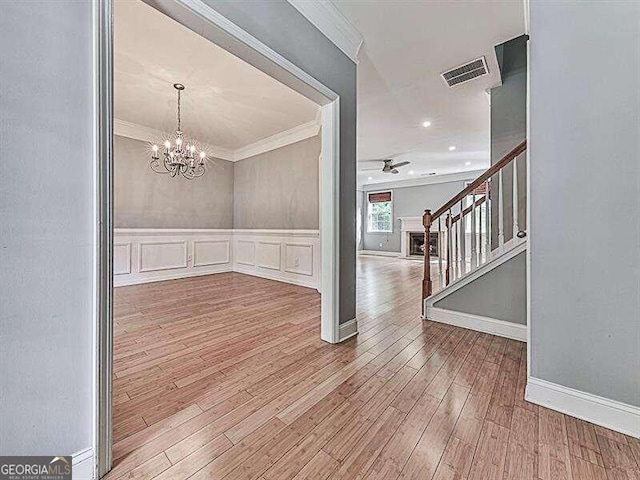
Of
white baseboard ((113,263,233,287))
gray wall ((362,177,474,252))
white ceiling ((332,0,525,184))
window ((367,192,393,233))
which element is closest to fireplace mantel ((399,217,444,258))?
gray wall ((362,177,474,252))

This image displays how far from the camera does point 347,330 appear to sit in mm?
2436

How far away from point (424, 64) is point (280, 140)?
9.30 feet

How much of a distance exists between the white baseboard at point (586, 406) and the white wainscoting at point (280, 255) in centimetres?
313

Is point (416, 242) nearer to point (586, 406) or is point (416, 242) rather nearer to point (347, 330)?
point (347, 330)

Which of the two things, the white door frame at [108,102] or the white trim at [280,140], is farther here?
the white trim at [280,140]

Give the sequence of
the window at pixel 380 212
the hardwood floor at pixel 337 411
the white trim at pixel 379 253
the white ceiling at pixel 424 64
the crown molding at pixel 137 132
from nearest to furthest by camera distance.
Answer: the hardwood floor at pixel 337 411
the white ceiling at pixel 424 64
the crown molding at pixel 137 132
the white trim at pixel 379 253
the window at pixel 380 212

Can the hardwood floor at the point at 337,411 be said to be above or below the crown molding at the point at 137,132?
below

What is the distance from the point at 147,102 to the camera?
375 centimetres

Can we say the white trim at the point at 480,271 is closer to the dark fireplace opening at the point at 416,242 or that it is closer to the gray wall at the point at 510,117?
the gray wall at the point at 510,117

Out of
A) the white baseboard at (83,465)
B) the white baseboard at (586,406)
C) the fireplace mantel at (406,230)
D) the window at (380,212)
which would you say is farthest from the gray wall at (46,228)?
the window at (380,212)

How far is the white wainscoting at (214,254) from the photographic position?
15.2ft

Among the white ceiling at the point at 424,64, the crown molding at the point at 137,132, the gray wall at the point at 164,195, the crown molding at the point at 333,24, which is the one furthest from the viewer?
the gray wall at the point at 164,195

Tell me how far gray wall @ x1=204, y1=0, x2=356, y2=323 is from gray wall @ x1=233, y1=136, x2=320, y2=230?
2.11m

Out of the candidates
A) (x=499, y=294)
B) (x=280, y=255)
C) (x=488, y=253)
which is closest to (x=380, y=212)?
(x=280, y=255)
